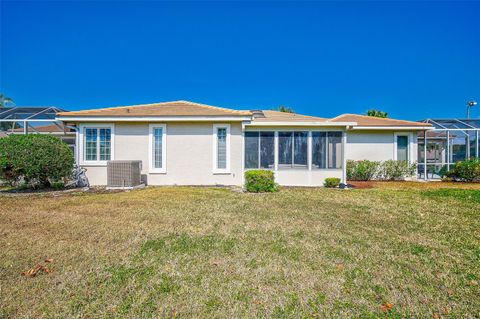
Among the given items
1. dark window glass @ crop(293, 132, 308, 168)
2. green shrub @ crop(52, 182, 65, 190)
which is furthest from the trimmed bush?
green shrub @ crop(52, 182, 65, 190)

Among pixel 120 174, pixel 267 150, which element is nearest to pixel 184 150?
pixel 120 174

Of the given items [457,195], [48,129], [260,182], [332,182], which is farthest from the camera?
[48,129]

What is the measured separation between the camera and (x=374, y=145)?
49.2 feet

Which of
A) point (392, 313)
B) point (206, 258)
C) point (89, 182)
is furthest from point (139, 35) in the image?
point (392, 313)

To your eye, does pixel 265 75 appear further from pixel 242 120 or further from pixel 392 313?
pixel 392 313

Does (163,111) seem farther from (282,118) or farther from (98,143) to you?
(282,118)

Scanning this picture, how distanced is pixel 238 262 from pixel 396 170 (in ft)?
47.1

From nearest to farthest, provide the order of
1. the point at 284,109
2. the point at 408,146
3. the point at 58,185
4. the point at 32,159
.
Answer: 1. the point at 32,159
2. the point at 58,185
3. the point at 408,146
4. the point at 284,109

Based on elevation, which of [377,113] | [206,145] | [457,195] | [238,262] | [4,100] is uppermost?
[4,100]

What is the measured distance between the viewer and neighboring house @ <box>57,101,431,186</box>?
1130 cm

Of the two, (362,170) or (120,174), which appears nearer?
(120,174)

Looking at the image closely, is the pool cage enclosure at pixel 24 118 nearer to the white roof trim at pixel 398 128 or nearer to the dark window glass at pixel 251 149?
the dark window glass at pixel 251 149

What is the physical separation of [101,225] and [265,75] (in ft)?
104

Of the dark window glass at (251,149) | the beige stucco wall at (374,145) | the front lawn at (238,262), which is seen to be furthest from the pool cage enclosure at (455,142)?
the front lawn at (238,262)
